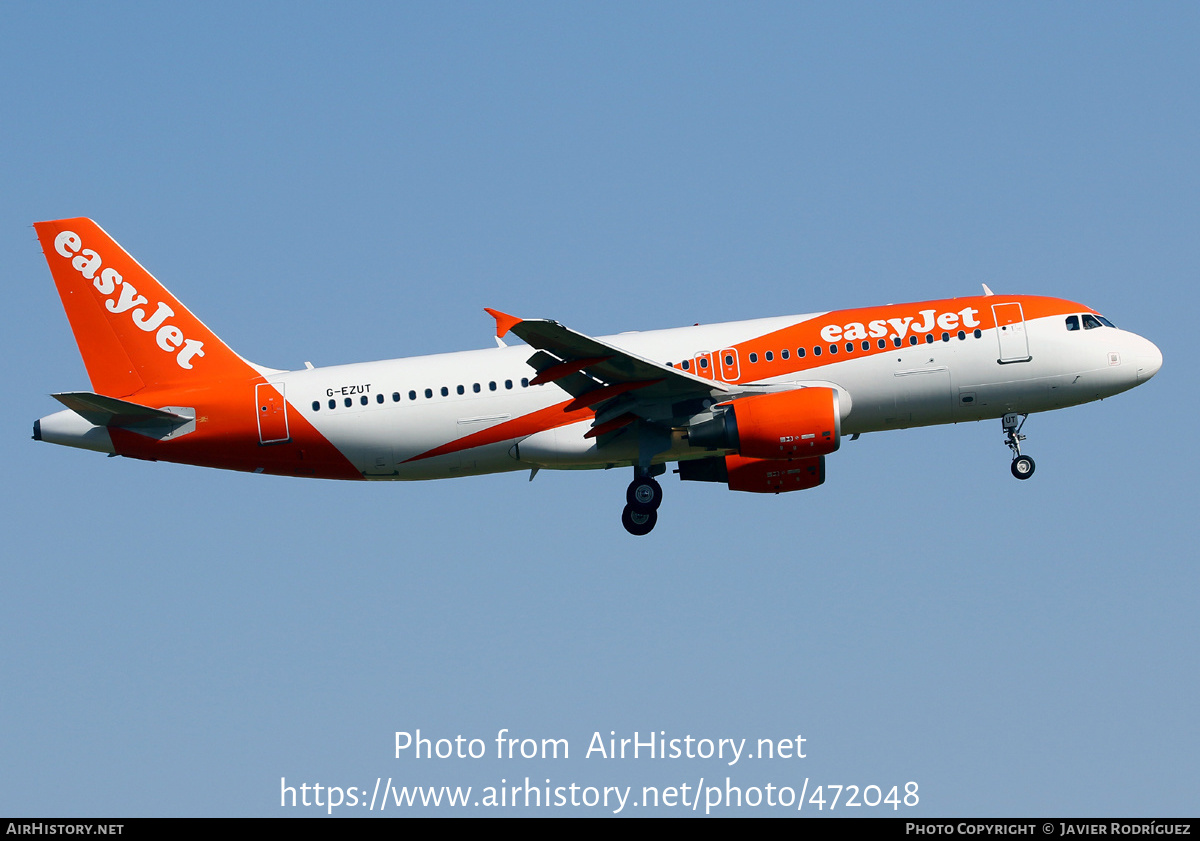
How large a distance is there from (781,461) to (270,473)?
14108 millimetres

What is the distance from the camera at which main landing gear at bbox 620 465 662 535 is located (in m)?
38.8

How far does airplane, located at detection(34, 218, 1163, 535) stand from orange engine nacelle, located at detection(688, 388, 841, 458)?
0.04 meters

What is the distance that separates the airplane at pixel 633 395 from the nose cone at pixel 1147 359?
60 mm

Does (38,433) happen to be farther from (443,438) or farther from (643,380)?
(643,380)

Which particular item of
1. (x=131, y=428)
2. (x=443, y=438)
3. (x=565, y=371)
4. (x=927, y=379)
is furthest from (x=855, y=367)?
(x=131, y=428)

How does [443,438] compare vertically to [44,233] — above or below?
below

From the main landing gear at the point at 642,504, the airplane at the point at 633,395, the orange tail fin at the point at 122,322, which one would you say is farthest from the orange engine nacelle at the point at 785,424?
the orange tail fin at the point at 122,322

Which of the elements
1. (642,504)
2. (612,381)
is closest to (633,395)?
(612,381)

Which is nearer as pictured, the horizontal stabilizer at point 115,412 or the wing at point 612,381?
the wing at point 612,381

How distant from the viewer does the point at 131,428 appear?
3822cm

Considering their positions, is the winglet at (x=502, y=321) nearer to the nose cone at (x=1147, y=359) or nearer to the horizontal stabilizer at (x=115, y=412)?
the horizontal stabilizer at (x=115, y=412)

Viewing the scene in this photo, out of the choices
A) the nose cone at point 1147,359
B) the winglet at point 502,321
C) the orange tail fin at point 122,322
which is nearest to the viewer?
the winglet at point 502,321

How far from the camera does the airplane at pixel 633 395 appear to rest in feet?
120

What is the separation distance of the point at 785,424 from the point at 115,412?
695 inches
